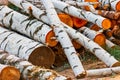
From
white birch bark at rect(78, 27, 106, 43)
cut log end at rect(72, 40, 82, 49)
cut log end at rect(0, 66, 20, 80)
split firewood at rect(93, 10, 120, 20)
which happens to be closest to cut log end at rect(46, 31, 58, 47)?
cut log end at rect(72, 40, 82, 49)

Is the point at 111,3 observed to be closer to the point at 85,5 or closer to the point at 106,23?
the point at 85,5

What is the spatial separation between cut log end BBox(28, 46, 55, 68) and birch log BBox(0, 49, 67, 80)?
46 cm

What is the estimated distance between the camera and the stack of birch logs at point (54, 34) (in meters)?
7.05

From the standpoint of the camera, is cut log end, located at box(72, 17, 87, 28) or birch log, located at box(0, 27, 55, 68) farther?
cut log end, located at box(72, 17, 87, 28)

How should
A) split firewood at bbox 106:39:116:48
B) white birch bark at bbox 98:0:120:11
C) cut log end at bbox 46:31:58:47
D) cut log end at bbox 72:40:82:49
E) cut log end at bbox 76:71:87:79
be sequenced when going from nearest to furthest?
cut log end at bbox 76:71:87:79, cut log end at bbox 46:31:58:47, cut log end at bbox 72:40:82:49, split firewood at bbox 106:39:116:48, white birch bark at bbox 98:0:120:11

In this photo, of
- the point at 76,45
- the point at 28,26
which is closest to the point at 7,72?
the point at 28,26

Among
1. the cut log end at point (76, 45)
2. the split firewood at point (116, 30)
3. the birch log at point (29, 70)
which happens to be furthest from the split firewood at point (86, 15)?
the birch log at point (29, 70)

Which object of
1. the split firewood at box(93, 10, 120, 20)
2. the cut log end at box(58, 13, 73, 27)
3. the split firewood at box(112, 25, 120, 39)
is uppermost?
the cut log end at box(58, 13, 73, 27)

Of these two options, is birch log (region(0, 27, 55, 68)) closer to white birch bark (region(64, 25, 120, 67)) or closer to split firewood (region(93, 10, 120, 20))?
white birch bark (region(64, 25, 120, 67))

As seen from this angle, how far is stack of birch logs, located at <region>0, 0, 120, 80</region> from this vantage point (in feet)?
23.1

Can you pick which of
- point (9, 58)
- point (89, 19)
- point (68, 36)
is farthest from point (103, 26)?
point (9, 58)

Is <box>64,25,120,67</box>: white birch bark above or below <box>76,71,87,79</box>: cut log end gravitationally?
above

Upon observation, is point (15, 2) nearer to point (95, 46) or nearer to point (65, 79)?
point (95, 46)

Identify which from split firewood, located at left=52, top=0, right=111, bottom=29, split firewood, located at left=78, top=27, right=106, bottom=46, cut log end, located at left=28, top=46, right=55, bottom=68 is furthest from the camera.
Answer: split firewood, located at left=78, top=27, right=106, bottom=46
